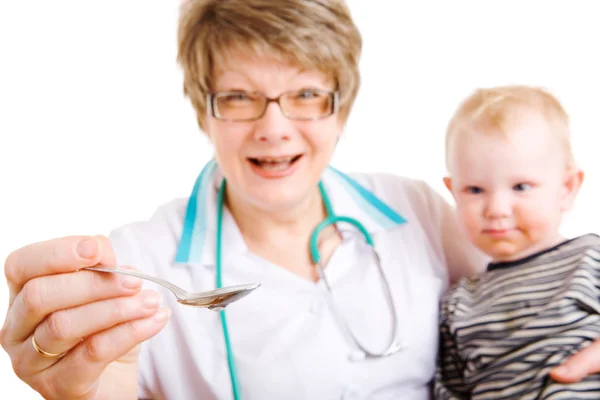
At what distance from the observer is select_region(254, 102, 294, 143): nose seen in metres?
1.33

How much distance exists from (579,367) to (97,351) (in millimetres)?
922

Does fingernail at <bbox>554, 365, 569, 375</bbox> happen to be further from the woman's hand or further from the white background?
the white background

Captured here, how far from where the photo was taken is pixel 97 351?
38.6 inches

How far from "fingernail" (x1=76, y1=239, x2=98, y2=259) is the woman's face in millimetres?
520

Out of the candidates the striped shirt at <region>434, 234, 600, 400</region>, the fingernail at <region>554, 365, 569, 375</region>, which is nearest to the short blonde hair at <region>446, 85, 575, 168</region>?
the striped shirt at <region>434, 234, 600, 400</region>

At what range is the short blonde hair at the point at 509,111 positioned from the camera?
1412mm

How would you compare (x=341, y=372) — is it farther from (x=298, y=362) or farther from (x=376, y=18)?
(x=376, y=18)

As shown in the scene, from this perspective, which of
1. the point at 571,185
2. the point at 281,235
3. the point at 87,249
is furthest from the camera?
the point at 281,235

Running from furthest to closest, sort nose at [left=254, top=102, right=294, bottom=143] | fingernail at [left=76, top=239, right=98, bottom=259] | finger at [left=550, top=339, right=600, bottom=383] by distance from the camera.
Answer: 1. nose at [left=254, top=102, right=294, bottom=143]
2. finger at [left=550, top=339, right=600, bottom=383]
3. fingernail at [left=76, top=239, right=98, bottom=259]

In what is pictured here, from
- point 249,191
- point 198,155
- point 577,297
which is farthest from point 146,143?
point 577,297

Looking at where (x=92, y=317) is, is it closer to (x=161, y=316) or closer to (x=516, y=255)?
(x=161, y=316)

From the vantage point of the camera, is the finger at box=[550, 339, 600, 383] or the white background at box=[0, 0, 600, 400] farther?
the white background at box=[0, 0, 600, 400]

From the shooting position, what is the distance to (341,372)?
4.61 feet

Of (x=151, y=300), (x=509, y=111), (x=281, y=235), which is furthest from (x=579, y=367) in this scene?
(x=151, y=300)
